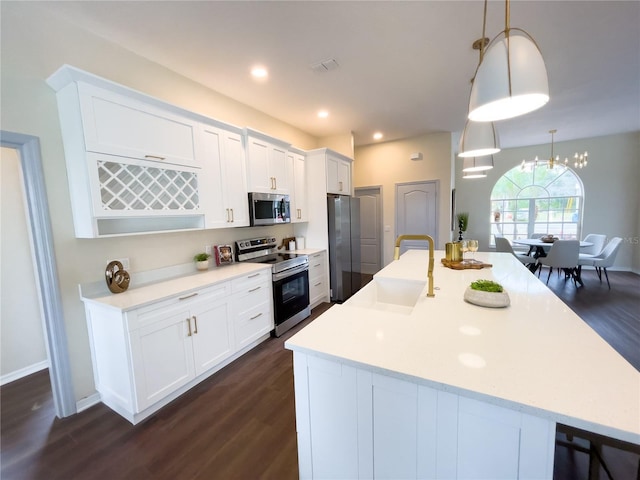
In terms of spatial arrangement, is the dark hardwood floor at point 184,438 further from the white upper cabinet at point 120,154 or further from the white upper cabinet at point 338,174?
the white upper cabinet at point 338,174

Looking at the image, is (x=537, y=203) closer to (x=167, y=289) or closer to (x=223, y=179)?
(x=223, y=179)

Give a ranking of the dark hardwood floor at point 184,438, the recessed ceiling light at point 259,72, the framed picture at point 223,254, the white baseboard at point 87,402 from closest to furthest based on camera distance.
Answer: the dark hardwood floor at point 184,438 → the white baseboard at point 87,402 → the recessed ceiling light at point 259,72 → the framed picture at point 223,254

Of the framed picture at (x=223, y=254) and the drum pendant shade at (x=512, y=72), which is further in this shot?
the framed picture at (x=223, y=254)

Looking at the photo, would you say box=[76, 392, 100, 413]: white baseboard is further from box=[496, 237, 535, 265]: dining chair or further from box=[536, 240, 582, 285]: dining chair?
Result: box=[536, 240, 582, 285]: dining chair

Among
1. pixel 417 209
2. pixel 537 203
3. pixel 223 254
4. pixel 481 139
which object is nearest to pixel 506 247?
pixel 417 209

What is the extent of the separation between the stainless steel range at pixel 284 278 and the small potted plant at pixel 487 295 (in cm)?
204

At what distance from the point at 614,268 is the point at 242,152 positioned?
8175 mm

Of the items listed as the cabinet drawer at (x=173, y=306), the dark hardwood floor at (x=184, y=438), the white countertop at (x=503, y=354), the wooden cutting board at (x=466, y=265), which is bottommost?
the dark hardwood floor at (x=184, y=438)

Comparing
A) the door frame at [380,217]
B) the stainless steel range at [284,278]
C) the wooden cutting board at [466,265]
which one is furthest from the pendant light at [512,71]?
the door frame at [380,217]

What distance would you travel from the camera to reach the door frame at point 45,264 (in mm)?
1768

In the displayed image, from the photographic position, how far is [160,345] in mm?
1946

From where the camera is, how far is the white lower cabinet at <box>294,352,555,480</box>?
0.80m

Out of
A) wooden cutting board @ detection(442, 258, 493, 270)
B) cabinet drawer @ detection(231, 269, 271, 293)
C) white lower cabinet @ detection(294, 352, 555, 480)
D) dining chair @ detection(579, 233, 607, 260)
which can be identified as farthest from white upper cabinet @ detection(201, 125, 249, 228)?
dining chair @ detection(579, 233, 607, 260)

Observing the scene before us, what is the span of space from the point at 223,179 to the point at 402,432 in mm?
2603
